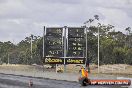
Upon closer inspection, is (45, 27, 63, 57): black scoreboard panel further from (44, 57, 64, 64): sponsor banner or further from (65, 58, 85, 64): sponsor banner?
(65, 58, 85, 64): sponsor banner

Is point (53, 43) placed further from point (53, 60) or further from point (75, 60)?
point (75, 60)

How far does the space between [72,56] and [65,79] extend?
6.49 metres

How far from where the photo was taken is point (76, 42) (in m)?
57.2

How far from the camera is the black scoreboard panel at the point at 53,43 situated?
188 ft

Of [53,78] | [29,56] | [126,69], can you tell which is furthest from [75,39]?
[29,56]

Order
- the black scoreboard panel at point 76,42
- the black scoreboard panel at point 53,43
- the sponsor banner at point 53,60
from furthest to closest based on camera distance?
the sponsor banner at point 53,60
the black scoreboard panel at point 53,43
the black scoreboard panel at point 76,42

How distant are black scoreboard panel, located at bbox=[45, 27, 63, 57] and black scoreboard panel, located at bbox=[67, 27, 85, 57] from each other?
4.42 feet

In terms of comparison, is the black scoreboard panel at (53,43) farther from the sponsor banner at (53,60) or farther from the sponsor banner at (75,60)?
the sponsor banner at (75,60)

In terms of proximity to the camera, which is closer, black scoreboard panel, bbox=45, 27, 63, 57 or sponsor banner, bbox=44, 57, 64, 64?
black scoreboard panel, bbox=45, 27, 63, 57

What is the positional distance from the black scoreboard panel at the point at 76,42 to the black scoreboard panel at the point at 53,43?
135cm

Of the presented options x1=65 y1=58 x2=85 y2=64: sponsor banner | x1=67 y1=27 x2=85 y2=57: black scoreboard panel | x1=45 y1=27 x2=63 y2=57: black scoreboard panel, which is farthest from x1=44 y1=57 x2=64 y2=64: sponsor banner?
x1=67 y1=27 x2=85 y2=57: black scoreboard panel

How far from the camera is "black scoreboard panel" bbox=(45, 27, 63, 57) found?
57219mm

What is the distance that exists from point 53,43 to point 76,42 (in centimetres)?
334

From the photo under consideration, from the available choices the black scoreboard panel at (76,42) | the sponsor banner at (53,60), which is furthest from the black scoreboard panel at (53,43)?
the black scoreboard panel at (76,42)
